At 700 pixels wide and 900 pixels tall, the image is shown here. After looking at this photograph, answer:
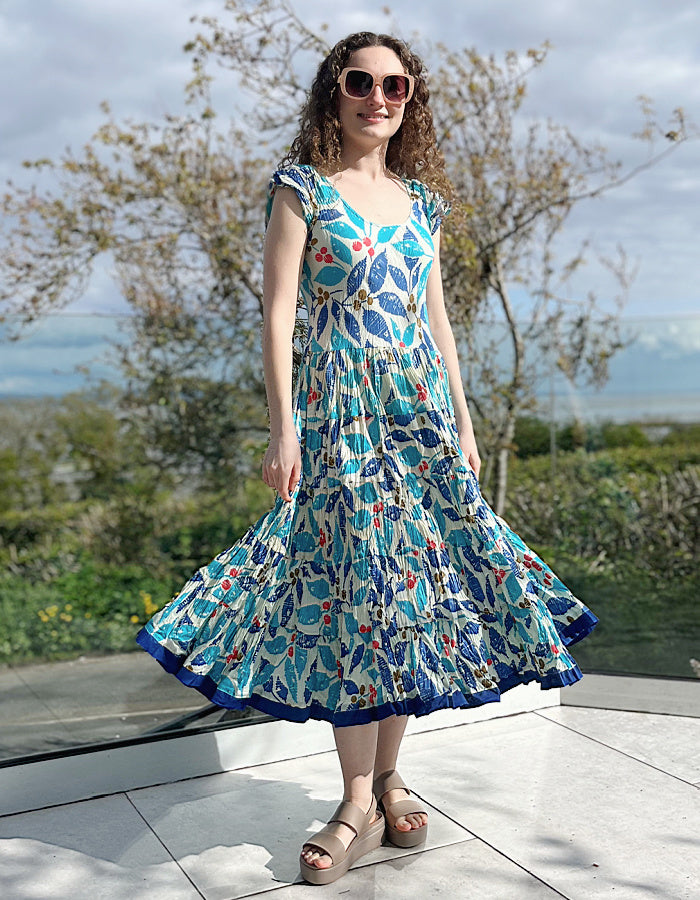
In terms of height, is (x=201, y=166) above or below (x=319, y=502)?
above

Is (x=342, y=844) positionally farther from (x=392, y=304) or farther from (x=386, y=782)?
(x=392, y=304)

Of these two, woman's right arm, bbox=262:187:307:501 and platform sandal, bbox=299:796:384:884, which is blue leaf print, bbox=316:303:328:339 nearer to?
woman's right arm, bbox=262:187:307:501

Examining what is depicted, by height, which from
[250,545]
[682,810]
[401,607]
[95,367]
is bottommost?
[682,810]

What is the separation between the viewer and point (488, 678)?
1879mm

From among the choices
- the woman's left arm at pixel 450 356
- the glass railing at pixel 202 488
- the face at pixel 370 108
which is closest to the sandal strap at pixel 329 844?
the woman's left arm at pixel 450 356

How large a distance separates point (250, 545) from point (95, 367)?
3.98 m

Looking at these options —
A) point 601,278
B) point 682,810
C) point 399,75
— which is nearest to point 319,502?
point 399,75

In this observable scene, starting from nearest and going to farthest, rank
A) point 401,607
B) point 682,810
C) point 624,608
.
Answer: point 401,607
point 682,810
point 624,608

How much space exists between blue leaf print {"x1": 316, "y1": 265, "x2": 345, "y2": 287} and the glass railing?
184 centimetres

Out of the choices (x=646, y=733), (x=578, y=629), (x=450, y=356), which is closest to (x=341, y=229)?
(x=450, y=356)

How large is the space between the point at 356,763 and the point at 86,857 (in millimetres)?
573

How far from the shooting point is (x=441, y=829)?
6.81ft

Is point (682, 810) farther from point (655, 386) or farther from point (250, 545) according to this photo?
point (655, 386)

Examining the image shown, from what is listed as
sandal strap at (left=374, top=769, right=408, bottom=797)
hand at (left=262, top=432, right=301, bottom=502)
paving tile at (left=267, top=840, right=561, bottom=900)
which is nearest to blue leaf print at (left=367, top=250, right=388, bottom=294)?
hand at (left=262, top=432, right=301, bottom=502)
